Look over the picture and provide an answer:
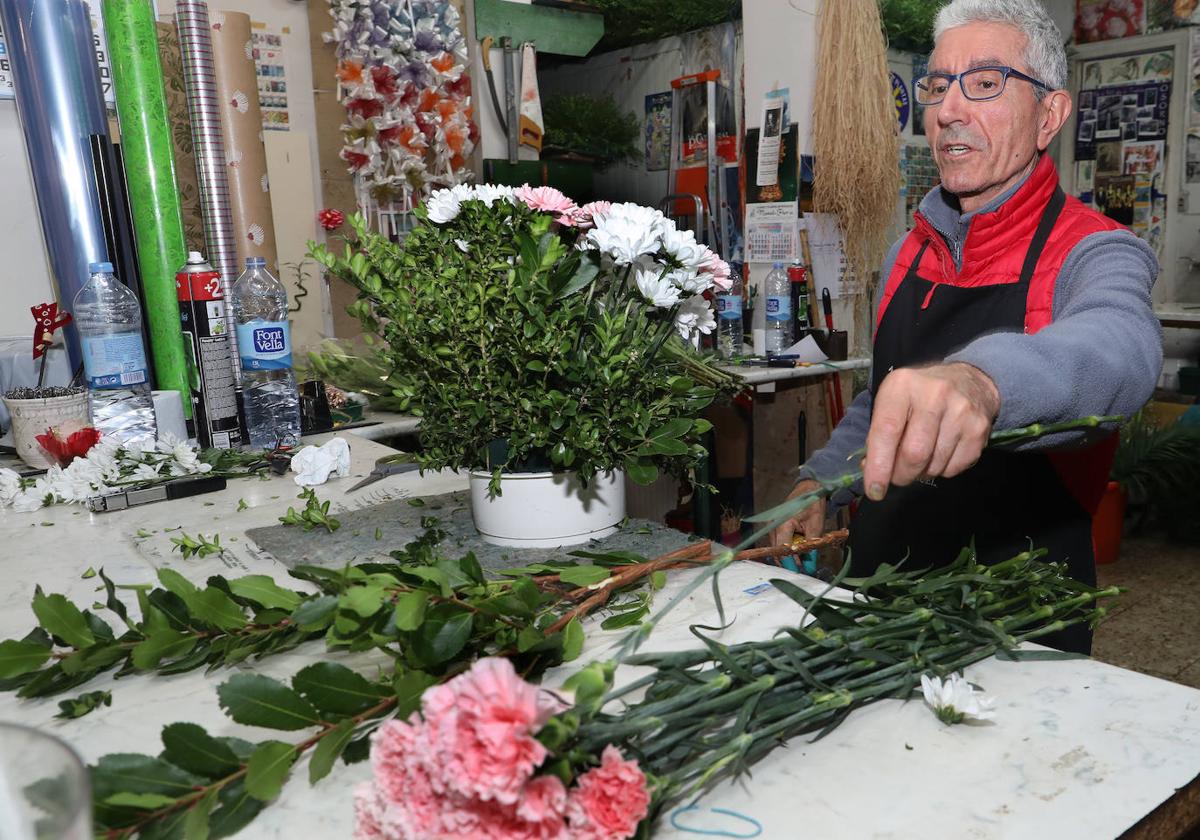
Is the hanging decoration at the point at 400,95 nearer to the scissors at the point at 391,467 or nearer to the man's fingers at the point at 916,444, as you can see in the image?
the scissors at the point at 391,467

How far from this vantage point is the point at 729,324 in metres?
3.79

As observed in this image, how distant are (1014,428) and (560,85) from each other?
5.74 meters

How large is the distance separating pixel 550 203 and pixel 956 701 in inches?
29.2

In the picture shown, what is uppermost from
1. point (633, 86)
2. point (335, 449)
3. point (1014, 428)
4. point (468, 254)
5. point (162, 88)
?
point (633, 86)

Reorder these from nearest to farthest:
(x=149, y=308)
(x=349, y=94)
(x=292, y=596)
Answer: (x=292, y=596), (x=149, y=308), (x=349, y=94)

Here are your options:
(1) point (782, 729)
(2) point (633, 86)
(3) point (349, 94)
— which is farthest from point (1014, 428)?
(2) point (633, 86)

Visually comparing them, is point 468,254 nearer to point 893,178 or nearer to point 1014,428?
point 1014,428

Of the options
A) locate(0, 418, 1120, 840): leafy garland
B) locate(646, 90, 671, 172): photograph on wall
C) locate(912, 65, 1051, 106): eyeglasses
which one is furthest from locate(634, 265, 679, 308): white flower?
locate(646, 90, 671, 172): photograph on wall

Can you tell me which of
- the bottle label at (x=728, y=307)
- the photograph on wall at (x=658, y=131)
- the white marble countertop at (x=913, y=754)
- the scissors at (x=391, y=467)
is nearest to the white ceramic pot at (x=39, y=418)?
the scissors at (x=391, y=467)

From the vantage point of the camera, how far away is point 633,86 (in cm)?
550

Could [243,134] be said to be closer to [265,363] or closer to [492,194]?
[265,363]

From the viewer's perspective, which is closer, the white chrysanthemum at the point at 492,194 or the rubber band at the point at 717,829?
the rubber band at the point at 717,829

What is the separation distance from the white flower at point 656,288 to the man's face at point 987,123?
33.7 inches

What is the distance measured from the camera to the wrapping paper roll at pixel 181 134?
2840 mm
